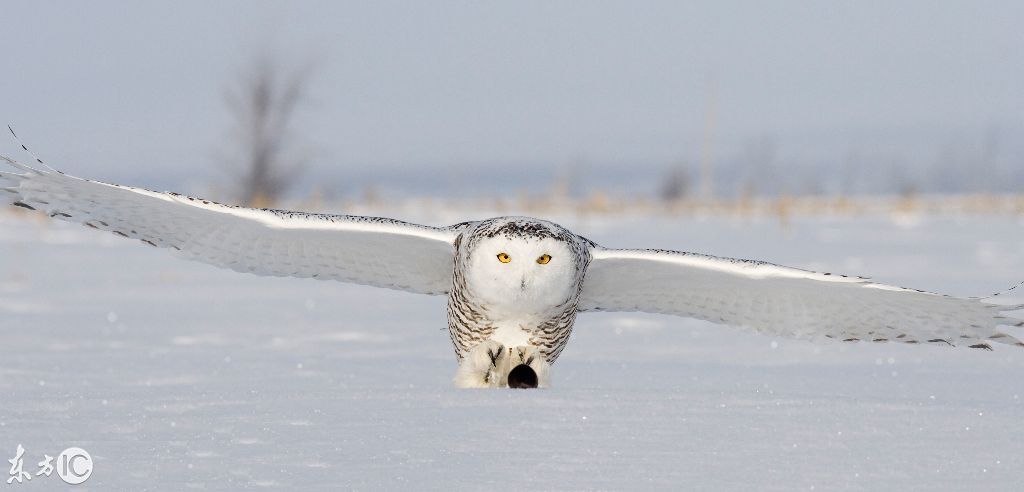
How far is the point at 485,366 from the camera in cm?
402

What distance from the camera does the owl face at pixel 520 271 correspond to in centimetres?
360

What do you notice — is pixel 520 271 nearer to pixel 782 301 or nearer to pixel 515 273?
pixel 515 273

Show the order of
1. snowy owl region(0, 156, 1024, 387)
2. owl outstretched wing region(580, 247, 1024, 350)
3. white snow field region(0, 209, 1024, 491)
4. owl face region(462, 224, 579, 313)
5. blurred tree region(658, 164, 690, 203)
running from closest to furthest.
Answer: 1. white snow field region(0, 209, 1024, 491)
2. owl face region(462, 224, 579, 313)
3. snowy owl region(0, 156, 1024, 387)
4. owl outstretched wing region(580, 247, 1024, 350)
5. blurred tree region(658, 164, 690, 203)

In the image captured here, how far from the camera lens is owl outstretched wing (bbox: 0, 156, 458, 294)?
4.02 meters

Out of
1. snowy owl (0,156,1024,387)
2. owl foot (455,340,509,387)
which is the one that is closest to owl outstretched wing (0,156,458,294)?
snowy owl (0,156,1024,387)

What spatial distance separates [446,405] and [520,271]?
536 millimetres

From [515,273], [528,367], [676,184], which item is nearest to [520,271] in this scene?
[515,273]

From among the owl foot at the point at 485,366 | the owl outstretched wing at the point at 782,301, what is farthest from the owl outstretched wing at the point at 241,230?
the owl outstretched wing at the point at 782,301

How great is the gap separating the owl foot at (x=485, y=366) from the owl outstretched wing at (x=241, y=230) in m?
0.39

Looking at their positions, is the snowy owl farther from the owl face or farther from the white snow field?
the white snow field

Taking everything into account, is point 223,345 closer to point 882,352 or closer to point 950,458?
point 882,352

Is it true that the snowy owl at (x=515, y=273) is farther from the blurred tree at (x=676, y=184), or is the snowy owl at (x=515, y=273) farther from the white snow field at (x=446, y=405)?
the blurred tree at (x=676, y=184)

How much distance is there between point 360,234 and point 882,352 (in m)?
2.66

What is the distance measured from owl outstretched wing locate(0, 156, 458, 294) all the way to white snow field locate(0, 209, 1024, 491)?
43 cm
